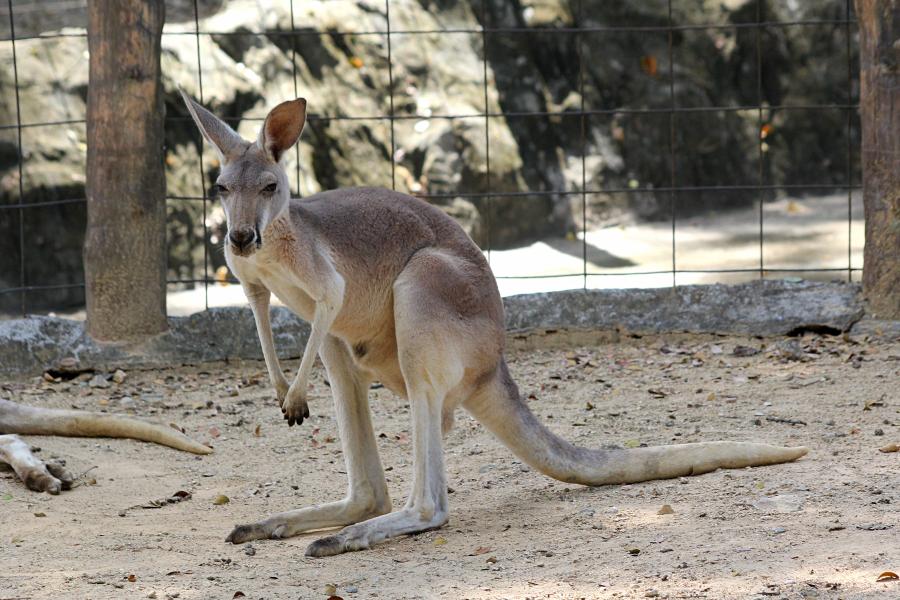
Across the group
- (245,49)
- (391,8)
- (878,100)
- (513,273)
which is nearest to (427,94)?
(391,8)

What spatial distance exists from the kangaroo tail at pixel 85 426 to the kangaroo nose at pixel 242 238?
6.45 ft

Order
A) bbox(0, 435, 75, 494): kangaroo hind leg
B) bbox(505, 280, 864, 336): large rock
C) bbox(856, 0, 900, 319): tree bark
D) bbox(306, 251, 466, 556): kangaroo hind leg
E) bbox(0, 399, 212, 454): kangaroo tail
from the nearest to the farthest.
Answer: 1. bbox(306, 251, 466, 556): kangaroo hind leg
2. bbox(0, 435, 75, 494): kangaroo hind leg
3. bbox(0, 399, 212, 454): kangaroo tail
4. bbox(856, 0, 900, 319): tree bark
5. bbox(505, 280, 864, 336): large rock

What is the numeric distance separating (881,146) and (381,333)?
3.47 m

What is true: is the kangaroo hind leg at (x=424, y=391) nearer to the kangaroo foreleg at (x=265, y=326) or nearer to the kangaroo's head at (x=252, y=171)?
the kangaroo foreleg at (x=265, y=326)

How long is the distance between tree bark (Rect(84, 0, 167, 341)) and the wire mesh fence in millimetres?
2101

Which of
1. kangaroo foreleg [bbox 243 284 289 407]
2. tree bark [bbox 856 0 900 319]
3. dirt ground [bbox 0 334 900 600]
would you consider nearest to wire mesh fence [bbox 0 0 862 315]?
tree bark [bbox 856 0 900 319]

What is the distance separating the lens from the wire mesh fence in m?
9.82

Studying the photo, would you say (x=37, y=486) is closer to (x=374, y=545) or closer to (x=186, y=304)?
(x=374, y=545)

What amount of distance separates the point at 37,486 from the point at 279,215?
167 cm

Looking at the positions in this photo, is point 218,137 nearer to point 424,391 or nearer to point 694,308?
point 424,391

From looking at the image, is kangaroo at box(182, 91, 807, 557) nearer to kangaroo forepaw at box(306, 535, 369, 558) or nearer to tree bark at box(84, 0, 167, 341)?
kangaroo forepaw at box(306, 535, 369, 558)

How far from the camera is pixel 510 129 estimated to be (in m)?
11.7

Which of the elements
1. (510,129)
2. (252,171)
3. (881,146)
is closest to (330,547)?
(252,171)

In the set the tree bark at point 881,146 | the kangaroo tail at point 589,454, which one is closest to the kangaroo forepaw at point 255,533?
the kangaroo tail at point 589,454
